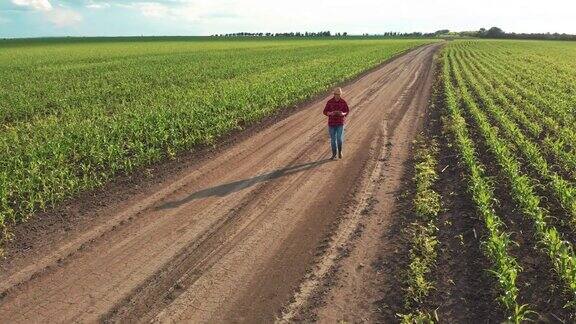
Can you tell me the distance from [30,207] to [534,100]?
2002cm

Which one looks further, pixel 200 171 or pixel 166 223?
pixel 200 171

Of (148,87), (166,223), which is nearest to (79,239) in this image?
(166,223)

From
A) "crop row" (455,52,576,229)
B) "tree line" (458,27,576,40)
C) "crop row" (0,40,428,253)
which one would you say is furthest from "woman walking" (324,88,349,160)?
"tree line" (458,27,576,40)

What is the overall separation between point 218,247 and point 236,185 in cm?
315

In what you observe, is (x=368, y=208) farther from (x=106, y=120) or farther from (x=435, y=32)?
(x=435, y=32)

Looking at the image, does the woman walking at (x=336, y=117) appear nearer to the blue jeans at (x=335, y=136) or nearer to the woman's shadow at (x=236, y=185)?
the blue jeans at (x=335, y=136)

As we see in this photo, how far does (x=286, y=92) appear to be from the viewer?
23156 millimetres

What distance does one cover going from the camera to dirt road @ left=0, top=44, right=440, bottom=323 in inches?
246

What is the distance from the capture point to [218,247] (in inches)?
308

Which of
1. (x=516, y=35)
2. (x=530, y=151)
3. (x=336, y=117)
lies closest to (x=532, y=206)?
(x=530, y=151)

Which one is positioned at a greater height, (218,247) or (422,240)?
(422,240)

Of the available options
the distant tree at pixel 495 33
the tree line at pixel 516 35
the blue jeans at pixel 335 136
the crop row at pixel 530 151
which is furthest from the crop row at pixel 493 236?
the distant tree at pixel 495 33

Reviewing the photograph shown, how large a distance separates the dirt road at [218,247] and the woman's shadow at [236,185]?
0.03 meters

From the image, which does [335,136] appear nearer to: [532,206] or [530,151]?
[530,151]
